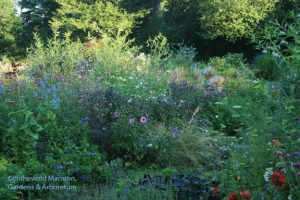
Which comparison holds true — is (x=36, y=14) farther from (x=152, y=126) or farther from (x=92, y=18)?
(x=152, y=126)

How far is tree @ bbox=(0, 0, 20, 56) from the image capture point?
22031mm

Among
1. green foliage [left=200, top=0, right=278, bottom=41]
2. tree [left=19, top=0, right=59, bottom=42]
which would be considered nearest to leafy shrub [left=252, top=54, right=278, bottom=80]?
green foliage [left=200, top=0, right=278, bottom=41]

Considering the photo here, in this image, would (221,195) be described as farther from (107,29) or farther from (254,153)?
(107,29)

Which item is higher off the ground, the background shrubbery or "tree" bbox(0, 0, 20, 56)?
the background shrubbery

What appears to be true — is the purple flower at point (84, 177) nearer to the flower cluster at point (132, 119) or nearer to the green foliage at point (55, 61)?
the flower cluster at point (132, 119)

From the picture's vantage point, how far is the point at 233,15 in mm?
16000

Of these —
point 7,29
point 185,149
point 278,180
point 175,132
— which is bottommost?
point 7,29

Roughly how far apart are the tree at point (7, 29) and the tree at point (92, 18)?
322 centimetres

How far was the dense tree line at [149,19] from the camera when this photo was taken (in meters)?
16.2

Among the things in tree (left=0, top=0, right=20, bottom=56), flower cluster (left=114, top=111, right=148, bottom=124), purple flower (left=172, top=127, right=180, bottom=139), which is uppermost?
flower cluster (left=114, top=111, right=148, bottom=124)

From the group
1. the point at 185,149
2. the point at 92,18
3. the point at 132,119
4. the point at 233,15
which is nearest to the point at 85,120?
the point at 132,119

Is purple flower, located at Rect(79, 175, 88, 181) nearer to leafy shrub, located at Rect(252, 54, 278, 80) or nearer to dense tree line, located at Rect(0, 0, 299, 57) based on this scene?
leafy shrub, located at Rect(252, 54, 278, 80)

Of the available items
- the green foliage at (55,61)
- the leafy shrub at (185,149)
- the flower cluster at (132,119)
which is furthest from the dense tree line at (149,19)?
the leafy shrub at (185,149)

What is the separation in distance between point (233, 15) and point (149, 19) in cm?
650
